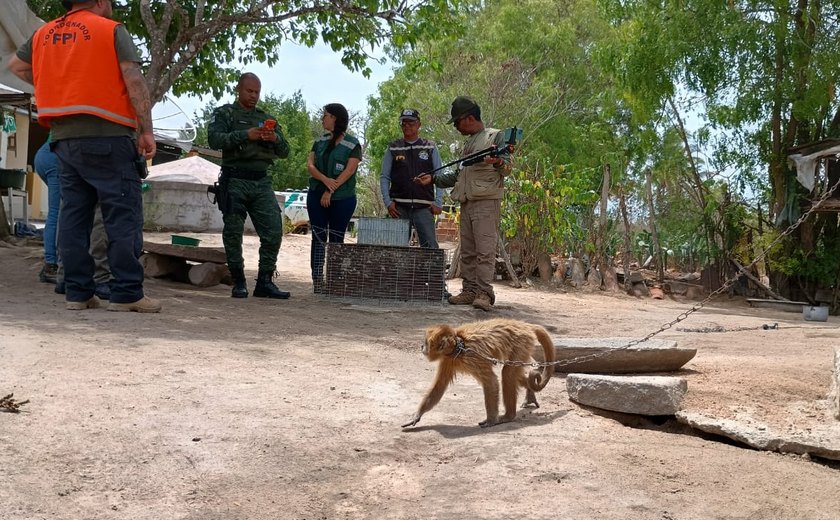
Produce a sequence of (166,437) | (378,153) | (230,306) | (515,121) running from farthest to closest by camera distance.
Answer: (378,153) < (515,121) < (230,306) < (166,437)

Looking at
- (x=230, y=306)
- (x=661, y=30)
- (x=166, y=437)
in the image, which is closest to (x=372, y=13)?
(x=230, y=306)

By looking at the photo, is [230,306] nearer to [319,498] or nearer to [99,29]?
[99,29]

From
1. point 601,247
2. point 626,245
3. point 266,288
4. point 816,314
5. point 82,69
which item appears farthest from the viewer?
point 626,245

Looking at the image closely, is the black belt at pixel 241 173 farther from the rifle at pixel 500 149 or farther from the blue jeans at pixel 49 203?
the rifle at pixel 500 149

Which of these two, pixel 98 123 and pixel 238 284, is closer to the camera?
pixel 98 123

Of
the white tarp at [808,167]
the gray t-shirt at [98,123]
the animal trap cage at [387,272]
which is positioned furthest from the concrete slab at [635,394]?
the white tarp at [808,167]

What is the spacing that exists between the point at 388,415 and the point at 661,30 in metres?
11.5

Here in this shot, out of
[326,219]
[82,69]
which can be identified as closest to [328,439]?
[82,69]

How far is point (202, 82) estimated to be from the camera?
1188cm

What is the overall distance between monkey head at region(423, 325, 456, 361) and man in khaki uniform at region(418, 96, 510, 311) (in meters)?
4.26

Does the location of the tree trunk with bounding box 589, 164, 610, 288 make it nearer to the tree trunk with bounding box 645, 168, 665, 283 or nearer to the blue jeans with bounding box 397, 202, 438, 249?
the tree trunk with bounding box 645, 168, 665, 283

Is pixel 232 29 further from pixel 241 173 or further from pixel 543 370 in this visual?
pixel 543 370

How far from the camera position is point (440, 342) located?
4129 millimetres

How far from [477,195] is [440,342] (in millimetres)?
4492
